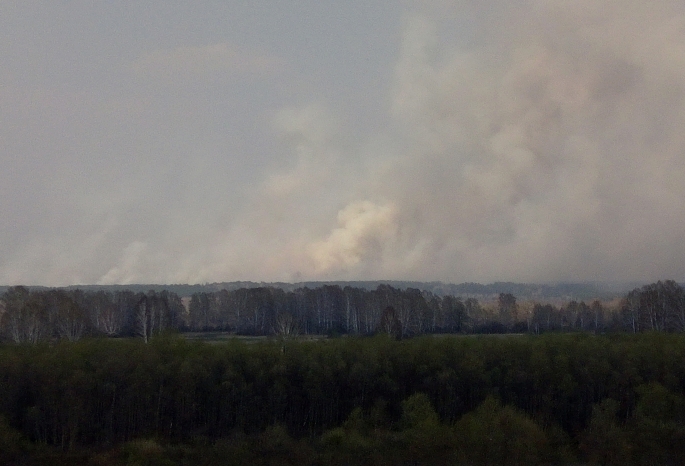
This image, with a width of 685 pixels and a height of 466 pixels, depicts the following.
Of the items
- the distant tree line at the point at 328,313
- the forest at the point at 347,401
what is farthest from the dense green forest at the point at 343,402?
the distant tree line at the point at 328,313

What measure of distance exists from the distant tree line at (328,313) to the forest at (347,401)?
34.2 feet

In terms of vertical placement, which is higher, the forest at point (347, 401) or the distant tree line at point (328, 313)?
the distant tree line at point (328, 313)

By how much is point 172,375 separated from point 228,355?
4.39 metres

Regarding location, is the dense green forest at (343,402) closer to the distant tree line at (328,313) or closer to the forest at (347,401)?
the forest at (347,401)

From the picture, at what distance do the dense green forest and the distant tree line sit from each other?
2115cm

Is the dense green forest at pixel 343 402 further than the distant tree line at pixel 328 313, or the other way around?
the distant tree line at pixel 328 313

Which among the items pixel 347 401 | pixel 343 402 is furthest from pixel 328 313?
pixel 347 401

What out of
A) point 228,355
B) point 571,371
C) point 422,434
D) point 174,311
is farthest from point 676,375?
point 174,311

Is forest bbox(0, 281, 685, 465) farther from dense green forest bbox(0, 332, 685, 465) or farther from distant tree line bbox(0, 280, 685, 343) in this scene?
distant tree line bbox(0, 280, 685, 343)

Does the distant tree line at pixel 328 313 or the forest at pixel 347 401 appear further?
the distant tree line at pixel 328 313

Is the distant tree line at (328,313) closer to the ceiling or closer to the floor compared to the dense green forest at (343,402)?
closer to the ceiling

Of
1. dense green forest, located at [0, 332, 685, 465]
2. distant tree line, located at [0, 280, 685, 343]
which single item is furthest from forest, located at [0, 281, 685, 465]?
distant tree line, located at [0, 280, 685, 343]

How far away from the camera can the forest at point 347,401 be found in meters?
33.8

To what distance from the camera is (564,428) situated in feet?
135
